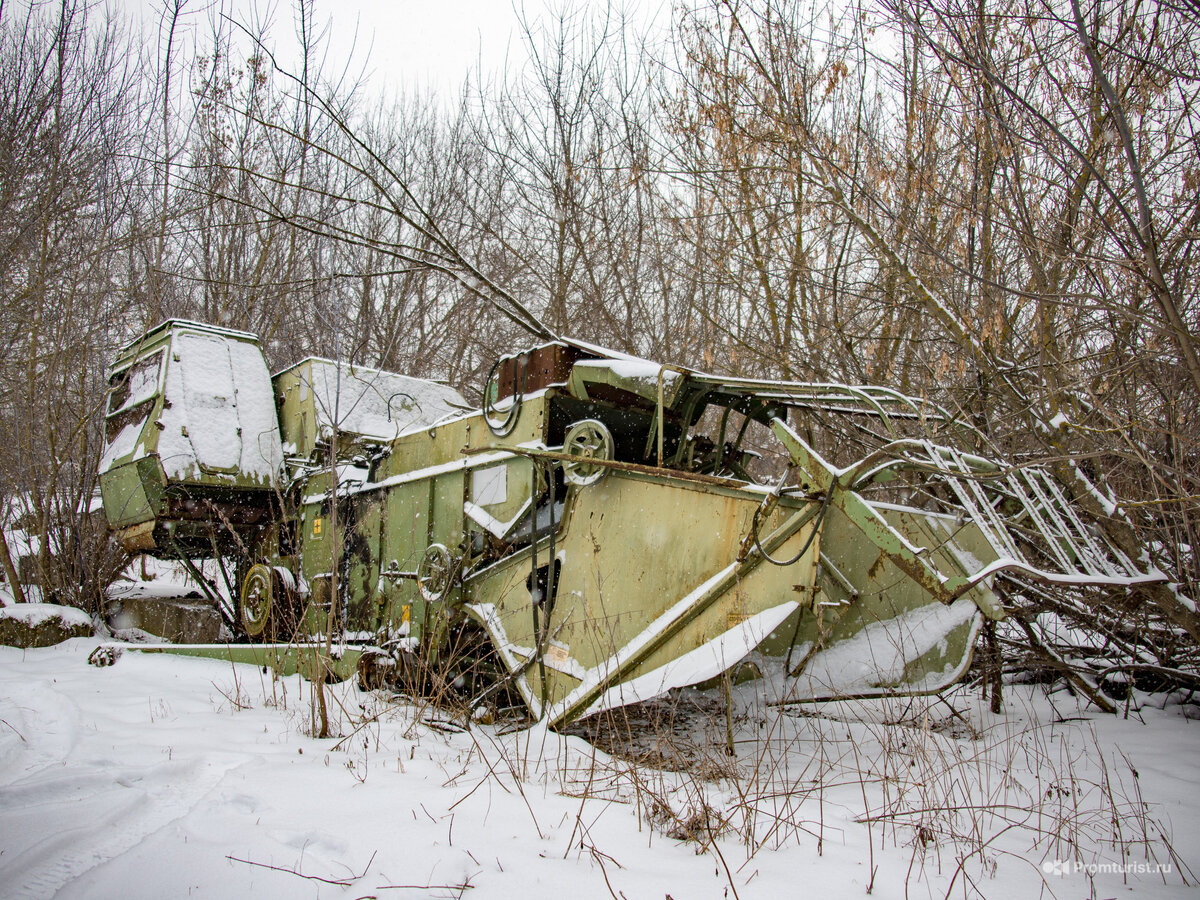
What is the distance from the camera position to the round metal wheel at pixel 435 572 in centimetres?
485

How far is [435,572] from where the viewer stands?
4945 mm

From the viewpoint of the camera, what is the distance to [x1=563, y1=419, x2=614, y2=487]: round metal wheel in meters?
4.14

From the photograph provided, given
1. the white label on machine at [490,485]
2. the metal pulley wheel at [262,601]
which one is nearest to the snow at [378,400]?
the metal pulley wheel at [262,601]

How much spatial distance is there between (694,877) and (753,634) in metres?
1.24

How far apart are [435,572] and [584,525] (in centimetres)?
128

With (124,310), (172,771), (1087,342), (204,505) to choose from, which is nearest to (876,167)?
(1087,342)

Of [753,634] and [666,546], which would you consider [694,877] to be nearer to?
[753,634]

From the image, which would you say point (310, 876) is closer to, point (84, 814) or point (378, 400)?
point (84, 814)

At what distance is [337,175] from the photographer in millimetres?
12570

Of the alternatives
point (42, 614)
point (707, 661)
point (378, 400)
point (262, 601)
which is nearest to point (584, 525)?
point (707, 661)

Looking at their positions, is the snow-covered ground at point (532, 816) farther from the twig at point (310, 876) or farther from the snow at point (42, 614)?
the snow at point (42, 614)

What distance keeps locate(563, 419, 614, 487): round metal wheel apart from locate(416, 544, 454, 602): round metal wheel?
3.72 feet

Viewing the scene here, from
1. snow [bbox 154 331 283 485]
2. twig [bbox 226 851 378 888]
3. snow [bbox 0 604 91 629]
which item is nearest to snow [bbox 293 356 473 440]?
snow [bbox 154 331 283 485]

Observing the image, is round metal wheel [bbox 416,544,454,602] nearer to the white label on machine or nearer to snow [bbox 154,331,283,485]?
the white label on machine
